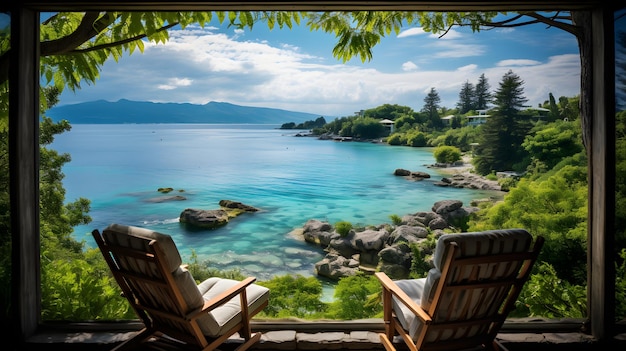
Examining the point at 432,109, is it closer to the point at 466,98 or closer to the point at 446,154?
the point at 466,98

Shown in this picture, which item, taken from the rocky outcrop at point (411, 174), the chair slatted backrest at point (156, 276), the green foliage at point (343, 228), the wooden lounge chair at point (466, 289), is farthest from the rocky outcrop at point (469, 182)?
the chair slatted backrest at point (156, 276)

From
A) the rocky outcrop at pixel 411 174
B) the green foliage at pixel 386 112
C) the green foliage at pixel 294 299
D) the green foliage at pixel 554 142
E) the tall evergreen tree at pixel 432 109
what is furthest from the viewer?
the rocky outcrop at pixel 411 174

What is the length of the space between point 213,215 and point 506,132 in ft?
17.2

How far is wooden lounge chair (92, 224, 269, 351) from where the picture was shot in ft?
8.50

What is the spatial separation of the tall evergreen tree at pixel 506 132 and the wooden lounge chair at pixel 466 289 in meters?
4.43

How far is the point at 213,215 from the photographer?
354 inches

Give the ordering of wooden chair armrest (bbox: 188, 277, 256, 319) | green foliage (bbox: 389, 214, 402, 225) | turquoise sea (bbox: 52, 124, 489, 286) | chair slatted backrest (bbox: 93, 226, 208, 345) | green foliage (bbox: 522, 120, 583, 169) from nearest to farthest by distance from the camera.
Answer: chair slatted backrest (bbox: 93, 226, 208, 345) → wooden chair armrest (bbox: 188, 277, 256, 319) → green foliage (bbox: 522, 120, 583, 169) → turquoise sea (bbox: 52, 124, 489, 286) → green foliage (bbox: 389, 214, 402, 225)

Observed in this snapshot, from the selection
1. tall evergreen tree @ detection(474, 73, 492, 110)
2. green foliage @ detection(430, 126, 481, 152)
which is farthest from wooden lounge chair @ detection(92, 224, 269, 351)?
tall evergreen tree @ detection(474, 73, 492, 110)

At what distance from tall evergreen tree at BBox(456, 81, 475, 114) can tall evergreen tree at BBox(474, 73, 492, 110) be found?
7 cm

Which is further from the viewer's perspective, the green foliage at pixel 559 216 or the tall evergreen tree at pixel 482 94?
the tall evergreen tree at pixel 482 94

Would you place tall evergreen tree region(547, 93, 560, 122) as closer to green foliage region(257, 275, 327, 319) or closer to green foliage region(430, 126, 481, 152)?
green foliage region(430, 126, 481, 152)

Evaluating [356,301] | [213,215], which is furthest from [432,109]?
[213,215]

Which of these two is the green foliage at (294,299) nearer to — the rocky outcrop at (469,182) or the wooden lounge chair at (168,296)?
the wooden lounge chair at (168,296)

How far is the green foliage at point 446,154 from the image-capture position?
25.1 feet
